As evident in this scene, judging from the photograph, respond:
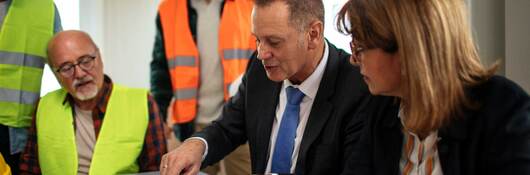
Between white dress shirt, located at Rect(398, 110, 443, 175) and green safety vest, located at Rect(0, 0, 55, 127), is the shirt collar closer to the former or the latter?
white dress shirt, located at Rect(398, 110, 443, 175)

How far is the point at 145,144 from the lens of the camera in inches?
92.0

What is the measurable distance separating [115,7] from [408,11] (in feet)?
10.6

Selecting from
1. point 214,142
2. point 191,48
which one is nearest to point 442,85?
point 214,142

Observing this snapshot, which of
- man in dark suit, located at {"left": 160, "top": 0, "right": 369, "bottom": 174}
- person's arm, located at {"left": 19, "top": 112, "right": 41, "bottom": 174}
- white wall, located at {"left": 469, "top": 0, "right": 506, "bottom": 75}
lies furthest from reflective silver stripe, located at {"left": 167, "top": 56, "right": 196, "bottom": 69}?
white wall, located at {"left": 469, "top": 0, "right": 506, "bottom": 75}

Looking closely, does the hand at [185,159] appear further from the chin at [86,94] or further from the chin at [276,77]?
the chin at [86,94]

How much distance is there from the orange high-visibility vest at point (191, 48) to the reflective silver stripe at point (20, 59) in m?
0.71

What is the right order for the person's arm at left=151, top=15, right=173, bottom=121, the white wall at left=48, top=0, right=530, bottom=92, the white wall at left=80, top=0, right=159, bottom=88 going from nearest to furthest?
the person's arm at left=151, top=15, right=173, bottom=121
the white wall at left=48, top=0, right=530, bottom=92
the white wall at left=80, top=0, right=159, bottom=88

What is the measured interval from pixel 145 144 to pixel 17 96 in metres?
0.57

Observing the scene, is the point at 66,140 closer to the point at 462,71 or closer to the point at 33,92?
the point at 33,92

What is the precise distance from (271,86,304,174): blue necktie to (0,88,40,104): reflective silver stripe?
1.25 metres

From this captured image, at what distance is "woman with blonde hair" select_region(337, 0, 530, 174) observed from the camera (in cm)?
115

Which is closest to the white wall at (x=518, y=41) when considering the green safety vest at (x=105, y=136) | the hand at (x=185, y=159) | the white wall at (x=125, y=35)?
Answer: the hand at (x=185, y=159)

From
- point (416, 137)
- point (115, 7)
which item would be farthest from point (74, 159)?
point (115, 7)

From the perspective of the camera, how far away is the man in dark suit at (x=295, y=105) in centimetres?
161
